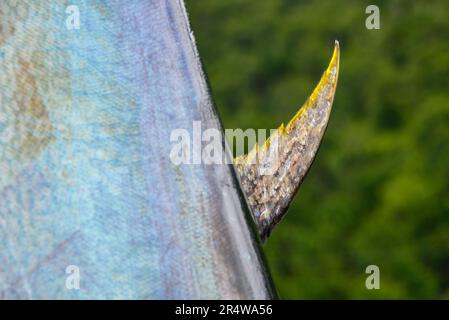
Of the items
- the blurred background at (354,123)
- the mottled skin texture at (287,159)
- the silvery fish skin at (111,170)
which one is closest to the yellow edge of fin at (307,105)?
the mottled skin texture at (287,159)

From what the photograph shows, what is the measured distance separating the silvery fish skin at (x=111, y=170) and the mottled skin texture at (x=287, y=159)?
15 centimetres

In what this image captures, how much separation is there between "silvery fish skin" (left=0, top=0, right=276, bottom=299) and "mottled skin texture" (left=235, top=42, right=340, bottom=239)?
0.15 m

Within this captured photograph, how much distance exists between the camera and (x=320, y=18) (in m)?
19.5

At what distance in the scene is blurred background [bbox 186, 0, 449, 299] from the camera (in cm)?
1509

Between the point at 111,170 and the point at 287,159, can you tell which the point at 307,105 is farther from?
the point at 111,170

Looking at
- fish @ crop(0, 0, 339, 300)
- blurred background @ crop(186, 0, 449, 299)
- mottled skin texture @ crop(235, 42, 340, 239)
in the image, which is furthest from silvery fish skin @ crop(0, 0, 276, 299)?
blurred background @ crop(186, 0, 449, 299)

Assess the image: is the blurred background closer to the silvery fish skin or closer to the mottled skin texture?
the mottled skin texture

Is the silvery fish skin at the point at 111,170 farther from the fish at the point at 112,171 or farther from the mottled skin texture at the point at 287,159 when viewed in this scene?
the mottled skin texture at the point at 287,159

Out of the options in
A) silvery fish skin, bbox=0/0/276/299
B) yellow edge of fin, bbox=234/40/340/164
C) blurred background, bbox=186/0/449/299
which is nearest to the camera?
silvery fish skin, bbox=0/0/276/299

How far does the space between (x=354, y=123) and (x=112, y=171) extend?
16.4 meters

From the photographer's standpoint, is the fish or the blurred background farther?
the blurred background

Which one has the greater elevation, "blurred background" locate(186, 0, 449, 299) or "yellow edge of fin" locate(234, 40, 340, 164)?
"yellow edge of fin" locate(234, 40, 340, 164)

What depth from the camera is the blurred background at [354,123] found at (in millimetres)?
15086
